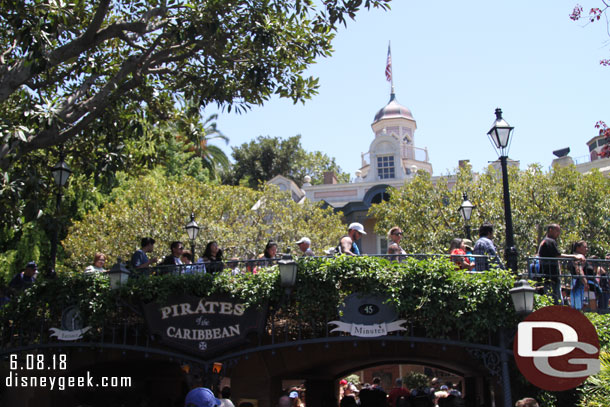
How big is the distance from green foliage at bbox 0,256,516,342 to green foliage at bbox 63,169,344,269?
13.0m

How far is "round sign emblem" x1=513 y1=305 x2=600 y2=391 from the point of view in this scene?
346 inches

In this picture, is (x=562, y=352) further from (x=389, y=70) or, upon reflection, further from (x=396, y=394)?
(x=389, y=70)

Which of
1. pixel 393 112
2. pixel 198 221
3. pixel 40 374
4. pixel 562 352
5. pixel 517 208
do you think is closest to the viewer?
pixel 562 352

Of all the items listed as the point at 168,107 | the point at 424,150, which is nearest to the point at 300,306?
the point at 168,107

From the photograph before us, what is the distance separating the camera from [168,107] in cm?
1538

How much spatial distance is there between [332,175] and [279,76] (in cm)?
2525

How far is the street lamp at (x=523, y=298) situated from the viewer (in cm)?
1000

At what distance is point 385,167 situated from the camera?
37.3 metres

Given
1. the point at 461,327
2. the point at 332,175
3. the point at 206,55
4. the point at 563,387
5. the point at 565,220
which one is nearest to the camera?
the point at 563,387

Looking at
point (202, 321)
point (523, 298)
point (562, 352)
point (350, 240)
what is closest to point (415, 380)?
point (350, 240)

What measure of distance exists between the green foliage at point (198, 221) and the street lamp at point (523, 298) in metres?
16.9

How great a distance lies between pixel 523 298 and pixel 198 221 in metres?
17.5

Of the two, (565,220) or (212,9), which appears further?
(565,220)

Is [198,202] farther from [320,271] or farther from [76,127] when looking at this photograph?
[320,271]
